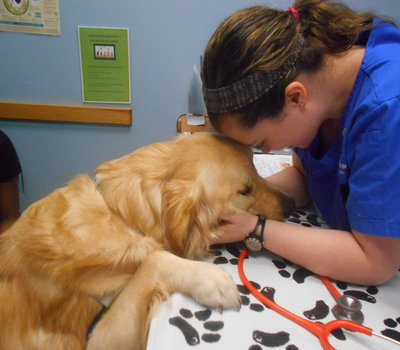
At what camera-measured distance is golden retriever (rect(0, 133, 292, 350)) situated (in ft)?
2.51

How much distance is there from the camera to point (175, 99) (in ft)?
7.53

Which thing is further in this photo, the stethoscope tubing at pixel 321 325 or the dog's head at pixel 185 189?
the dog's head at pixel 185 189

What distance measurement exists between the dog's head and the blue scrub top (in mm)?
306

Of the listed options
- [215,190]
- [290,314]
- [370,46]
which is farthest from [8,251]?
[370,46]

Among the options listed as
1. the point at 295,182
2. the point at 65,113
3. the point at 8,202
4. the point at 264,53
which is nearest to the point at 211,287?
the point at 264,53

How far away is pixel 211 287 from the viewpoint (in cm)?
67

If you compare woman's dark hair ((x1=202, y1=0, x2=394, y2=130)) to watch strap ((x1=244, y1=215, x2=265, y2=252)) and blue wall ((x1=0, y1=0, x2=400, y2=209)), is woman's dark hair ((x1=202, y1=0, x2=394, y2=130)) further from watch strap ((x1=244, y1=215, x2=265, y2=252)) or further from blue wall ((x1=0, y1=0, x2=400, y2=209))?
blue wall ((x1=0, y1=0, x2=400, y2=209))

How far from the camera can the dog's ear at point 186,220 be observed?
2.85 feet

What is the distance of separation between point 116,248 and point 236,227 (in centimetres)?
34

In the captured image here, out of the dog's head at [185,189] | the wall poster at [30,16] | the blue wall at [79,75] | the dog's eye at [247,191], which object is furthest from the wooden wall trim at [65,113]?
the dog's eye at [247,191]

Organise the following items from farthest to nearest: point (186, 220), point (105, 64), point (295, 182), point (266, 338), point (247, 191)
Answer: point (105, 64) → point (295, 182) → point (247, 191) → point (186, 220) → point (266, 338)

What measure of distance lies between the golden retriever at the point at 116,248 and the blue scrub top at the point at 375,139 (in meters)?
0.34

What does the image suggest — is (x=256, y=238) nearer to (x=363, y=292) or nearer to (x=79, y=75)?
(x=363, y=292)

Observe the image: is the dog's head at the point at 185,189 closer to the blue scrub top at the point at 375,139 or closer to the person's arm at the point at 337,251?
the person's arm at the point at 337,251
